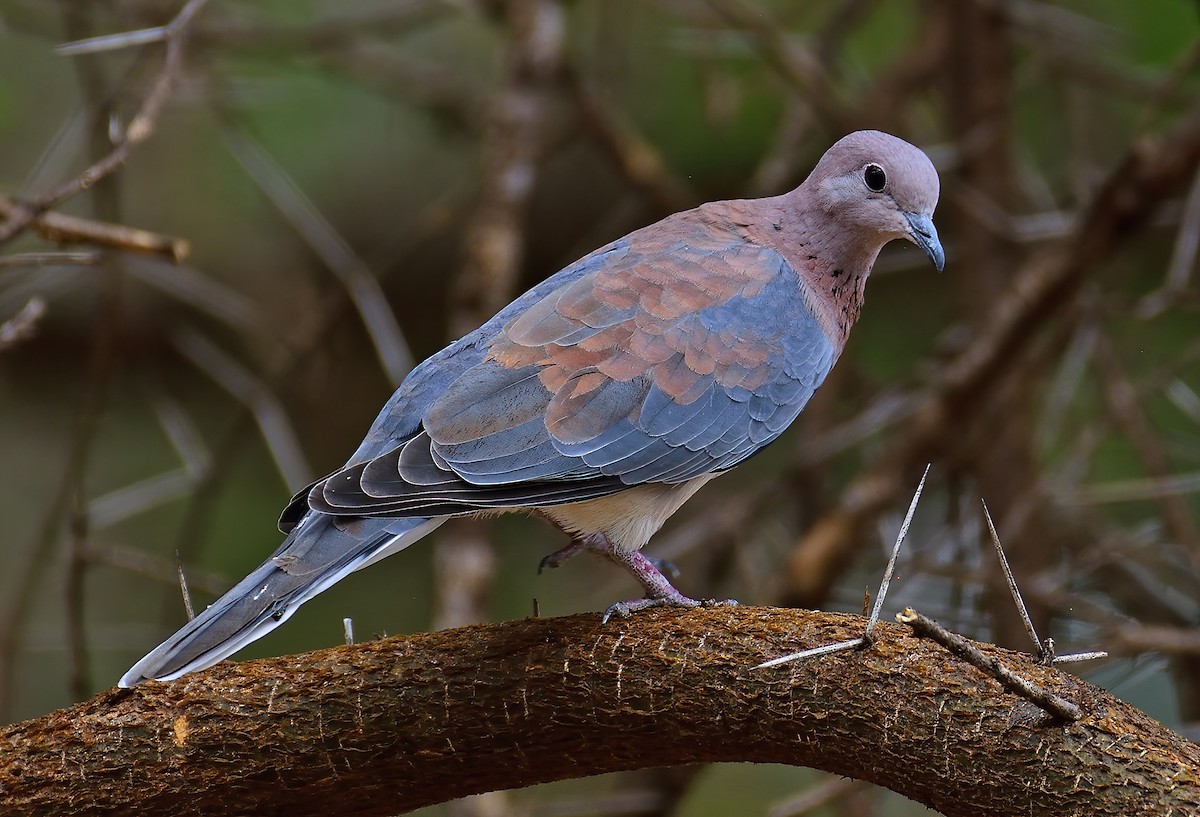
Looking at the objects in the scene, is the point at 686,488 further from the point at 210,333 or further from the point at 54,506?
the point at 210,333

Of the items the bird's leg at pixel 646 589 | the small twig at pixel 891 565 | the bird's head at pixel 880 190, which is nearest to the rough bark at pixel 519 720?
the bird's leg at pixel 646 589

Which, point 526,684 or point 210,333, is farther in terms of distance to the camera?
point 210,333

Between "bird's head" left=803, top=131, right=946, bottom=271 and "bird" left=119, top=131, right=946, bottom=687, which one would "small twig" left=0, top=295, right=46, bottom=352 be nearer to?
"bird" left=119, top=131, right=946, bottom=687

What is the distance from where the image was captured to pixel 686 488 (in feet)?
9.57

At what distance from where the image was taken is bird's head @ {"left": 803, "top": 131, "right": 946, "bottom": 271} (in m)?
2.92

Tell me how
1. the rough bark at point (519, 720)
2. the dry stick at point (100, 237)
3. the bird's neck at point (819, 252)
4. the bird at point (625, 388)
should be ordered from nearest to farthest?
A: 1. the rough bark at point (519, 720)
2. the bird at point (625, 388)
3. the dry stick at point (100, 237)
4. the bird's neck at point (819, 252)

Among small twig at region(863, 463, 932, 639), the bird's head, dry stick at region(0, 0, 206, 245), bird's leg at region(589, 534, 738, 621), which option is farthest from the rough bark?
the bird's head

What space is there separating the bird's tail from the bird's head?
1.20 metres

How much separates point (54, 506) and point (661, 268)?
2.13m

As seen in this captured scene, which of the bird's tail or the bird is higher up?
the bird

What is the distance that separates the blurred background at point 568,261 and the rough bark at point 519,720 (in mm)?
974

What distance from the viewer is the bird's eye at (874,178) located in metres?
2.96

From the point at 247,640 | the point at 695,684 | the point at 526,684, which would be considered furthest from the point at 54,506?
the point at 695,684

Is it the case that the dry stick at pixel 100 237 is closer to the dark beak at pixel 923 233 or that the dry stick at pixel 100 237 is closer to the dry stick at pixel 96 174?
the dry stick at pixel 96 174
